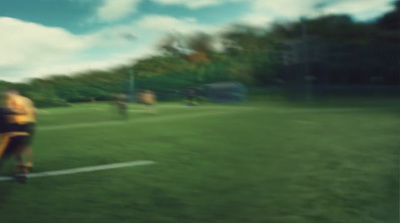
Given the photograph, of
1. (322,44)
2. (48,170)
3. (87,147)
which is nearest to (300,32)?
(322,44)

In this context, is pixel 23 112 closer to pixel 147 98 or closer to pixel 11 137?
pixel 11 137

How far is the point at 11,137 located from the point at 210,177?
2.13 meters

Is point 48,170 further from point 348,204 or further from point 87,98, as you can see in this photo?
point 348,204

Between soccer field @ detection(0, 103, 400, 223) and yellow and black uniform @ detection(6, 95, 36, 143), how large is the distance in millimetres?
218

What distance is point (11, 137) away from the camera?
4527 millimetres

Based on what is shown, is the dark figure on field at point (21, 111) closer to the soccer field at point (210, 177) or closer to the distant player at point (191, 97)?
the soccer field at point (210, 177)

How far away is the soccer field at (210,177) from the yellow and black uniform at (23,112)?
0.71 ft

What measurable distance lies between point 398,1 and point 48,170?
419 centimetres

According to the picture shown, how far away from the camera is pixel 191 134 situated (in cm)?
801

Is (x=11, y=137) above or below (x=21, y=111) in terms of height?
below

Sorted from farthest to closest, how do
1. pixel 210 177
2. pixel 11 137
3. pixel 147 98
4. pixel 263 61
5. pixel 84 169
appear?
1. pixel 84 169
2. pixel 210 177
3. pixel 147 98
4. pixel 11 137
5. pixel 263 61

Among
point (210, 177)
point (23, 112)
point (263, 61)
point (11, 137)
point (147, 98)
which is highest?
point (263, 61)

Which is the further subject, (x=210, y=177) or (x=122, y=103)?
(x=210, y=177)

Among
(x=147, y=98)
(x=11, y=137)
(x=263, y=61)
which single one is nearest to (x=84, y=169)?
(x=11, y=137)
